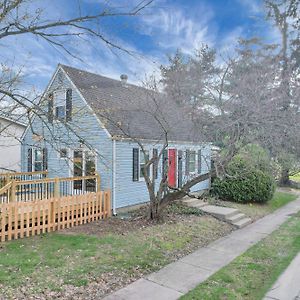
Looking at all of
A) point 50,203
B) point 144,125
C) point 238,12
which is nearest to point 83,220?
point 50,203

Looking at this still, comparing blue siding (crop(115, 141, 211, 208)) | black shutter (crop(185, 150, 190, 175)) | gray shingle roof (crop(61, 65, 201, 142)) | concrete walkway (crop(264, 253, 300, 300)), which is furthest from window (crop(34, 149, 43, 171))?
concrete walkway (crop(264, 253, 300, 300))

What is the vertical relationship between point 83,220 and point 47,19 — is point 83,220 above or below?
below

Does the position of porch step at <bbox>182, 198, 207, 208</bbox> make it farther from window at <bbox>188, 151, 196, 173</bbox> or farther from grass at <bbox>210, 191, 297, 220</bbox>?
window at <bbox>188, 151, 196, 173</bbox>

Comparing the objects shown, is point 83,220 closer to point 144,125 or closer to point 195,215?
point 195,215

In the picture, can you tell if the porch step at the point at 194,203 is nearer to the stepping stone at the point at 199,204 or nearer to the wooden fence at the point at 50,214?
the stepping stone at the point at 199,204

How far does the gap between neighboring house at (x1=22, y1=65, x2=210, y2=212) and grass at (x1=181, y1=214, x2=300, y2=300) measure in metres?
4.79

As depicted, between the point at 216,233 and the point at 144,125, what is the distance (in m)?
5.96

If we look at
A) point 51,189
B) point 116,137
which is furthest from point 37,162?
point 116,137

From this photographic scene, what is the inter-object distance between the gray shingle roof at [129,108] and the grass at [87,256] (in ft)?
13.9

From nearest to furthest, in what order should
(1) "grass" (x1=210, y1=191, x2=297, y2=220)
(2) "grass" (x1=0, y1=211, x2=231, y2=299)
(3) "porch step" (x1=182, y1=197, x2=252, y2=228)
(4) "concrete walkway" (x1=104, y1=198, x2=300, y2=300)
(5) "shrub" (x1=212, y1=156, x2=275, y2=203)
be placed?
(4) "concrete walkway" (x1=104, y1=198, x2=300, y2=300), (2) "grass" (x1=0, y1=211, x2=231, y2=299), (3) "porch step" (x1=182, y1=197, x2=252, y2=228), (1) "grass" (x1=210, y1=191, x2=297, y2=220), (5) "shrub" (x1=212, y1=156, x2=275, y2=203)

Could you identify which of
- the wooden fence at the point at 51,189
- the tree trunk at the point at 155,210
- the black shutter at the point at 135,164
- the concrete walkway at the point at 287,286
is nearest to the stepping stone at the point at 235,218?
the tree trunk at the point at 155,210

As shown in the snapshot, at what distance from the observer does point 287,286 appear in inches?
204

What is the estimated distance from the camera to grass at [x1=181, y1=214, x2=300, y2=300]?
4.82 m

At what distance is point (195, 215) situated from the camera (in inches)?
428
